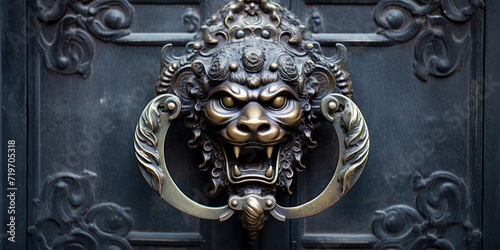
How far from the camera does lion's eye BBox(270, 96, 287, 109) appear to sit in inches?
38.4

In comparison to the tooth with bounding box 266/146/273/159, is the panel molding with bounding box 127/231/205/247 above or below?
below

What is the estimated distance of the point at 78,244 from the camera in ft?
3.65

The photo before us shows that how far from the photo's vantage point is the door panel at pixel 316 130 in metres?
1.09

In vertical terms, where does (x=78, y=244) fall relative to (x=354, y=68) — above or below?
below

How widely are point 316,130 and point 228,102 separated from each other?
165 mm

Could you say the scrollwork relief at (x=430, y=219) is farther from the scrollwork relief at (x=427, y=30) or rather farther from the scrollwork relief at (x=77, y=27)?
the scrollwork relief at (x=77, y=27)

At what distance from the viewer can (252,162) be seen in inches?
39.4

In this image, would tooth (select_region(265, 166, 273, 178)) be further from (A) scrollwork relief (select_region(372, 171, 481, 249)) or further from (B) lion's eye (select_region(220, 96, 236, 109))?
(A) scrollwork relief (select_region(372, 171, 481, 249))

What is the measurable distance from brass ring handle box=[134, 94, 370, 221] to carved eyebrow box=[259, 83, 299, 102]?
0.17 ft

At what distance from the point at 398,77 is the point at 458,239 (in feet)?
0.83

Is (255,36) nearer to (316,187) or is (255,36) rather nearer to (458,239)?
(316,187)

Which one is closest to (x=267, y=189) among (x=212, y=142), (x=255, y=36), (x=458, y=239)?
(x=212, y=142)

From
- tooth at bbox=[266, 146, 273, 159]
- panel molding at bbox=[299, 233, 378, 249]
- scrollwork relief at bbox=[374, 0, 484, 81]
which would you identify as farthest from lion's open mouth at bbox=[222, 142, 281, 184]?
scrollwork relief at bbox=[374, 0, 484, 81]

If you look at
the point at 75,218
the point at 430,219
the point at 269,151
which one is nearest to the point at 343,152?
the point at 269,151
